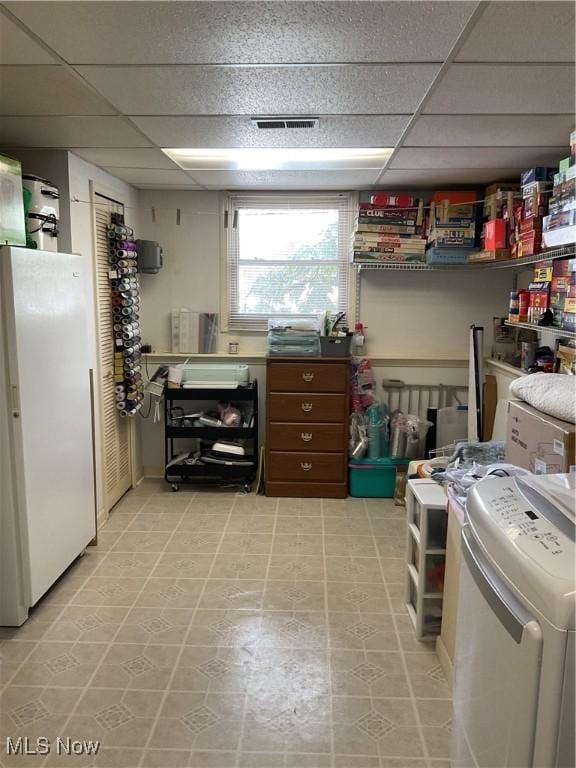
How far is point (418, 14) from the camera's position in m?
1.53

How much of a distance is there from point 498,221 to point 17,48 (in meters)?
2.59

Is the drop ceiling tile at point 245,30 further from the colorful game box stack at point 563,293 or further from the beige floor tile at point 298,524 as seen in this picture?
the beige floor tile at point 298,524

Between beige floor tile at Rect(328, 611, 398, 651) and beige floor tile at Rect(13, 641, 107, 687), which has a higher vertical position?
beige floor tile at Rect(328, 611, 398, 651)

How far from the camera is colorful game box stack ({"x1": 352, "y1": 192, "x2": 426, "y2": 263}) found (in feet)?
13.2

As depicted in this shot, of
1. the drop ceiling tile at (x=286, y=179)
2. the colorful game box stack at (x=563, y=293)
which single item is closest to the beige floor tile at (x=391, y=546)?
the colorful game box stack at (x=563, y=293)

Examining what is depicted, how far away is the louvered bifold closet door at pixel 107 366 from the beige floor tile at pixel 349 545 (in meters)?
1.53

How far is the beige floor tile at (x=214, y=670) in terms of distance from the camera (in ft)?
7.36

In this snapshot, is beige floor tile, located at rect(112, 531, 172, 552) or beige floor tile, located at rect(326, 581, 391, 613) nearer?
beige floor tile, located at rect(326, 581, 391, 613)

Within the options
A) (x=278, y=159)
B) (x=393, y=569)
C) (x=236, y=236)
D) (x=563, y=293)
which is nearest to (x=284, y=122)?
(x=278, y=159)

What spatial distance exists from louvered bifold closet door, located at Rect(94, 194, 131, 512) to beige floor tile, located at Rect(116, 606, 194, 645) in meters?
1.26

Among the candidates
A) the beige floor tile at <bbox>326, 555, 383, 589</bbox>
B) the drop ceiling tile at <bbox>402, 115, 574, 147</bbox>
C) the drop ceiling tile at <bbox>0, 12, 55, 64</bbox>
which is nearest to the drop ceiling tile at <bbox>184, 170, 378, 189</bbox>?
the drop ceiling tile at <bbox>402, 115, 574, 147</bbox>

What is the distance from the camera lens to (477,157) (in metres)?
3.11

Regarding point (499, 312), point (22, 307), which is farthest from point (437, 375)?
point (22, 307)

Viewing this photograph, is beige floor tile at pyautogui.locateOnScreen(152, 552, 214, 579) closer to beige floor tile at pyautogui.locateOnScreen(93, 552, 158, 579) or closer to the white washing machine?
beige floor tile at pyautogui.locateOnScreen(93, 552, 158, 579)
